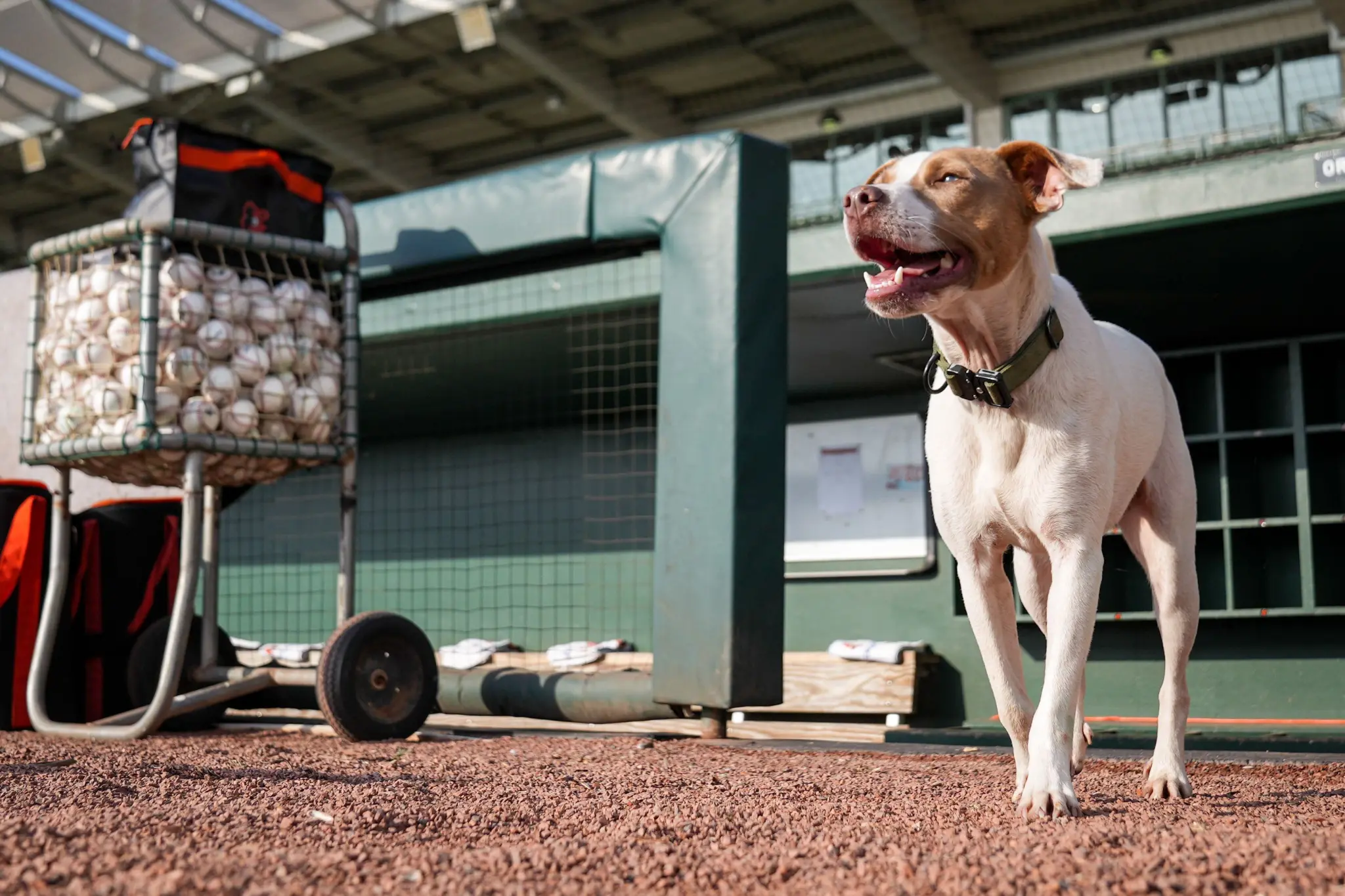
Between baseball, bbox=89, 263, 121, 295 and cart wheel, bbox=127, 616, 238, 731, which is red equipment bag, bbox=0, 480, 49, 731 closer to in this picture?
cart wheel, bbox=127, 616, 238, 731

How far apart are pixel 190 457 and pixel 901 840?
3180 mm

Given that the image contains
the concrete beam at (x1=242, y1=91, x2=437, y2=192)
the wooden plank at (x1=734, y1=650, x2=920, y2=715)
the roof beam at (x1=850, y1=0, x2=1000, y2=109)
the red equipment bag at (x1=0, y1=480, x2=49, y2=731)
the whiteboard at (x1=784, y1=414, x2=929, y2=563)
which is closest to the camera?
the red equipment bag at (x1=0, y1=480, x2=49, y2=731)

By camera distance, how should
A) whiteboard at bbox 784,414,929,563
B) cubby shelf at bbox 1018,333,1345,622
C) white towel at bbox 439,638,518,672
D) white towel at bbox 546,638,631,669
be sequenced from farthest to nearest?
whiteboard at bbox 784,414,929,563, white towel at bbox 439,638,518,672, white towel at bbox 546,638,631,669, cubby shelf at bbox 1018,333,1345,622

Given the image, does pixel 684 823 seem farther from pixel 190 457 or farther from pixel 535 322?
pixel 535 322

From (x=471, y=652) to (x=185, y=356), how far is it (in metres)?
4.43

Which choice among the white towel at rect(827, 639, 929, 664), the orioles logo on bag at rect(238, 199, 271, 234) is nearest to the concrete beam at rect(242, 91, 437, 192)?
the white towel at rect(827, 639, 929, 664)

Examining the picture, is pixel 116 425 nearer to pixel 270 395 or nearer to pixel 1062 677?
pixel 270 395

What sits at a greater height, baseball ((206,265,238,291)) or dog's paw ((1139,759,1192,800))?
baseball ((206,265,238,291))

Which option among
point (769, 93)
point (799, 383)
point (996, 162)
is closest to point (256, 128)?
point (769, 93)

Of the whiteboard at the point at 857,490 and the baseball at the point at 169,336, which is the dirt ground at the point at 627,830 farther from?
the whiteboard at the point at 857,490

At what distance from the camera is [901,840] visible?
6.86 feet

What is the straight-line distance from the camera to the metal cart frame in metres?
4.44

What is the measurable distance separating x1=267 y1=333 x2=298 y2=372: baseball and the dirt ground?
1.55 metres

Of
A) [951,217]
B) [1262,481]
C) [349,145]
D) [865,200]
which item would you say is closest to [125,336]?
[865,200]
